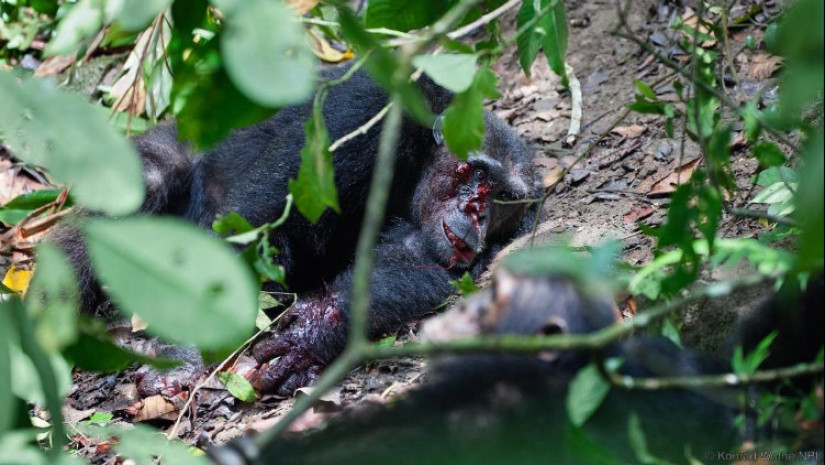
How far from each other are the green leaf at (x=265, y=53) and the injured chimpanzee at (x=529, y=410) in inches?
23.8

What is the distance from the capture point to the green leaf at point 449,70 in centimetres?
176

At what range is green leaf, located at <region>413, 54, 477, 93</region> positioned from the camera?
69.4 inches

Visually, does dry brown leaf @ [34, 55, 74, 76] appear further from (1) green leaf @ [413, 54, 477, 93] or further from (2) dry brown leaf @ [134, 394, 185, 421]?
(1) green leaf @ [413, 54, 477, 93]

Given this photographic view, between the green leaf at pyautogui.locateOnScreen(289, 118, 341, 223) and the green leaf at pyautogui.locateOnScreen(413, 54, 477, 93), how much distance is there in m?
0.40

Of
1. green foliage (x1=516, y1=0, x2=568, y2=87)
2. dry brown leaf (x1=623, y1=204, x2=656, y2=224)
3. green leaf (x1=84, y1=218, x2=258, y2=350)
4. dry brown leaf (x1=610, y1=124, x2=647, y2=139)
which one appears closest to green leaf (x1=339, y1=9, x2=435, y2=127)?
green leaf (x1=84, y1=218, x2=258, y2=350)

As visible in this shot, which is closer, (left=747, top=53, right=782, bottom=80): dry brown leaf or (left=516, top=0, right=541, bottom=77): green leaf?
(left=516, top=0, right=541, bottom=77): green leaf

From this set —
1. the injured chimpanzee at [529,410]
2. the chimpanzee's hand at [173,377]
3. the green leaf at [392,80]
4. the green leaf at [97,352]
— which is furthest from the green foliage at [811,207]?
the chimpanzee's hand at [173,377]

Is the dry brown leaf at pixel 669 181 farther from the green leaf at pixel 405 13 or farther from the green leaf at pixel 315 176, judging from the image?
the green leaf at pixel 315 176

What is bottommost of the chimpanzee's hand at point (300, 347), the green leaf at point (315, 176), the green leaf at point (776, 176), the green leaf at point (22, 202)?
the chimpanzee's hand at point (300, 347)

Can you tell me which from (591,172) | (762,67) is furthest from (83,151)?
(762,67)

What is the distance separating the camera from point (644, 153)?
4777 mm

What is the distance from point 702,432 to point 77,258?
390 cm

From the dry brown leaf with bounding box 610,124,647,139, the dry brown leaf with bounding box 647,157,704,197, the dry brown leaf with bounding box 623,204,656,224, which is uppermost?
the dry brown leaf with bounding box 610,124,647,139

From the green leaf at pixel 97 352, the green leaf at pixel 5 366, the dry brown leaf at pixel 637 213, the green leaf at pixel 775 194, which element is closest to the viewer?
the green leaf at pixel 5 366
